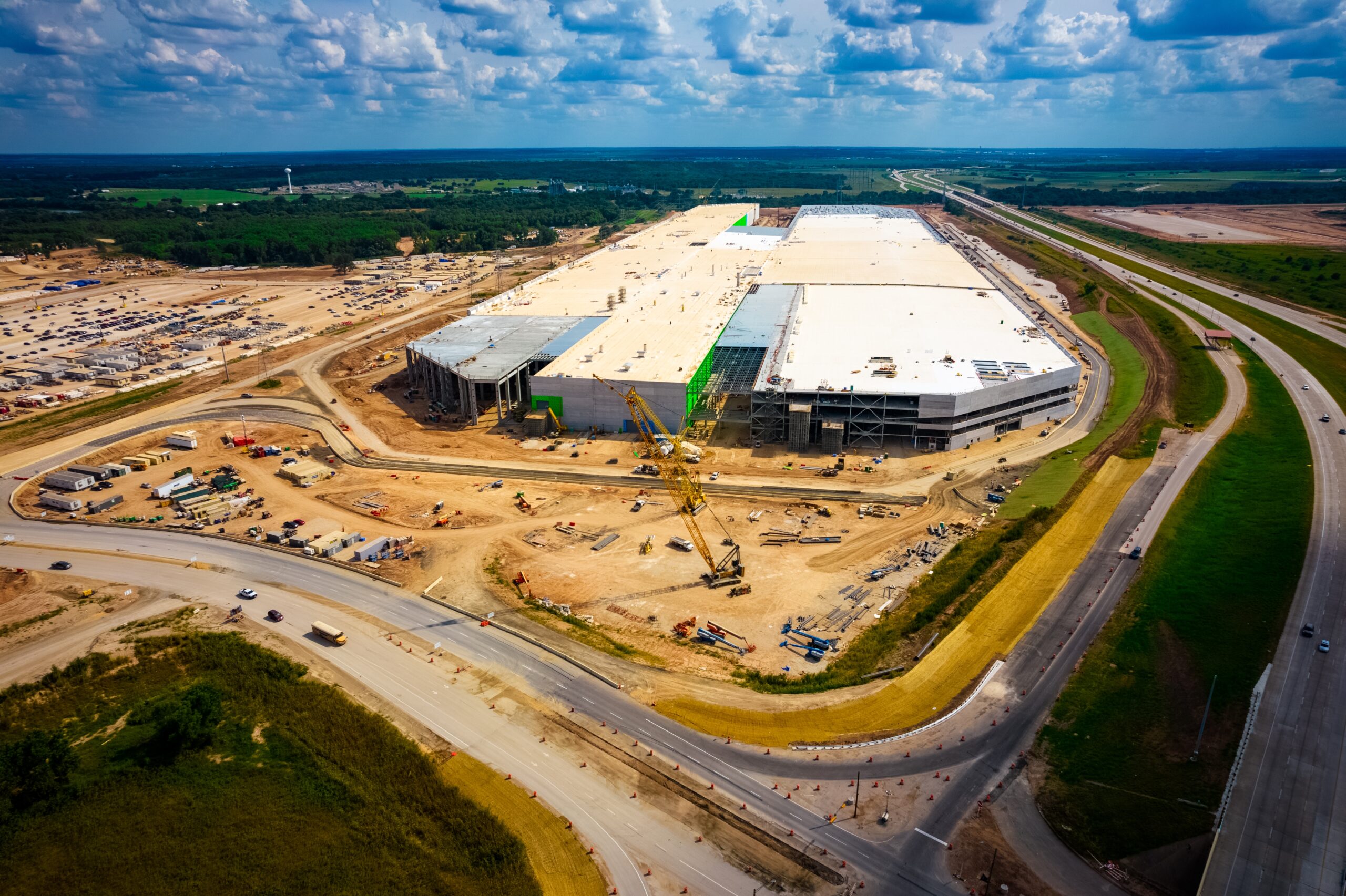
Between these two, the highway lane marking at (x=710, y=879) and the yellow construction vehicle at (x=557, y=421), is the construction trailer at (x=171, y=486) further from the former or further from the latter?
the highway lane marking at (x=710, y=879)

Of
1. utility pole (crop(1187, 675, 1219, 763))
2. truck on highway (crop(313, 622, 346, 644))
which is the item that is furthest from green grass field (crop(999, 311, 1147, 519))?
truck on highway (crop(313, 622, 346, 644))

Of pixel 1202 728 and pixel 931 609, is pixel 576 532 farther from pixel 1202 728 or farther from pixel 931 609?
pixel 1202 728

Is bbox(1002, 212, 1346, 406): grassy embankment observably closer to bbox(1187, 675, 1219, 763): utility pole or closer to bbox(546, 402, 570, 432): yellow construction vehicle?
bbox(1187, 675, 1219, 763): utility pole

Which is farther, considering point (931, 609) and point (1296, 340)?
point (1296, 340)

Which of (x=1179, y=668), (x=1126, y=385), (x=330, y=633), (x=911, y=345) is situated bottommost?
(x=330, y=633)

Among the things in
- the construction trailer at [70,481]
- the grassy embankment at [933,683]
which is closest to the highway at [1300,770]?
the grassy embankment at [933,683]

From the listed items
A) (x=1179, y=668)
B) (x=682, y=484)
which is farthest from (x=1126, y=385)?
(x=682, y=484)
